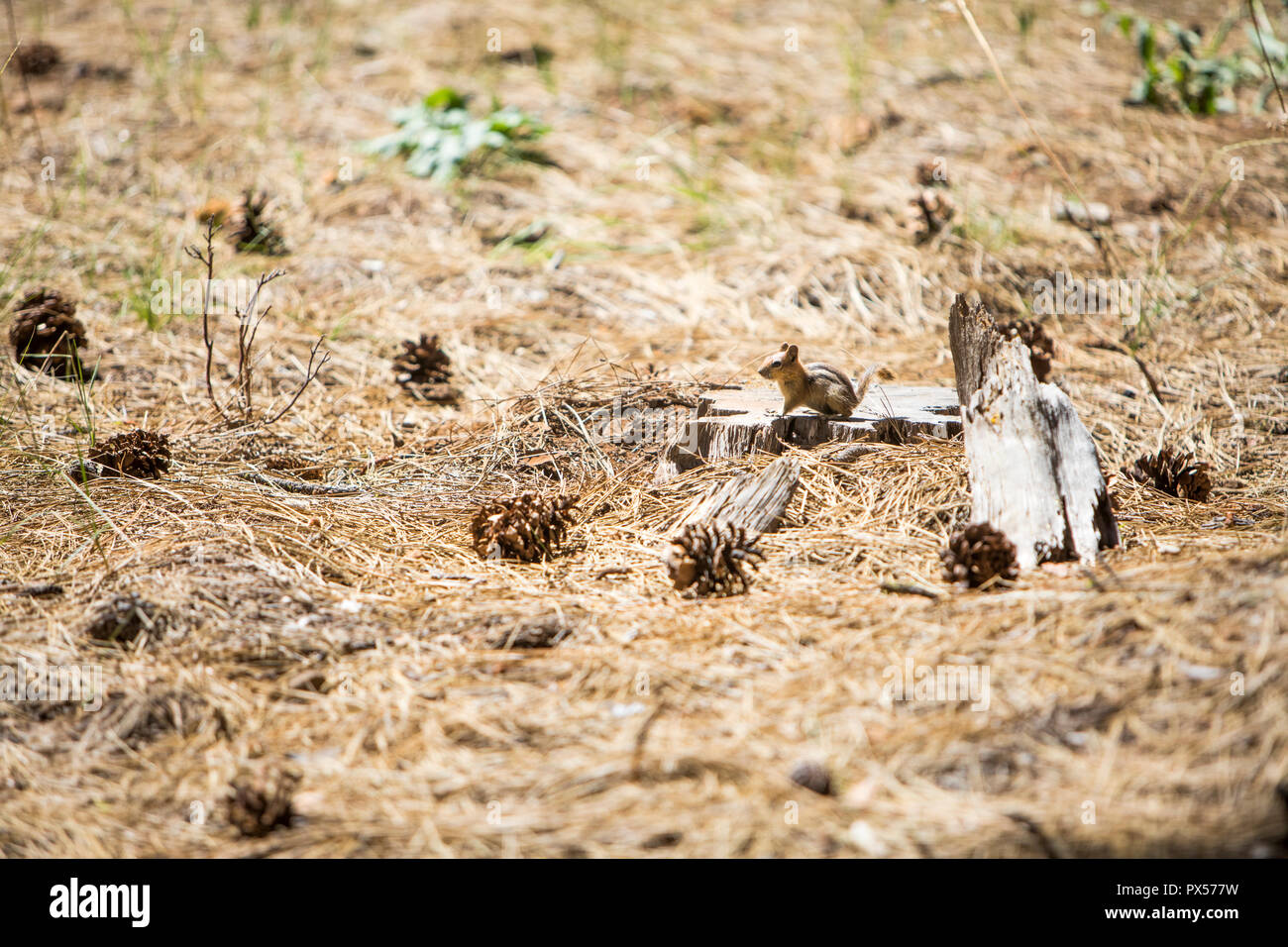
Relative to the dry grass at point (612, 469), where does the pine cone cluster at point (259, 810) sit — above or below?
below

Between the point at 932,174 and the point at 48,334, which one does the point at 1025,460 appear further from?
the point at 48,334

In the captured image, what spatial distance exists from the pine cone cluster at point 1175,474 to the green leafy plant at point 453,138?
10.9ft

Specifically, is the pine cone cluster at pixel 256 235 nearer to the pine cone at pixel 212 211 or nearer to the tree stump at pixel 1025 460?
the pine cone at pixel 212 211

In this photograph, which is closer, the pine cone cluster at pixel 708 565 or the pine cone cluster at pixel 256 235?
the pine cone cluster at pixel 708 565

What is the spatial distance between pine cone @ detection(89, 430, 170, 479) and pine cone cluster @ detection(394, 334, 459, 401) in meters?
0.90

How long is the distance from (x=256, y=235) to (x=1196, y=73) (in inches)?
194

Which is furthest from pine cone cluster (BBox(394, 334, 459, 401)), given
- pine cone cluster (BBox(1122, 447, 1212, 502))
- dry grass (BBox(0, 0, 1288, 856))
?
pine cone cluster (BBox(1122, 447, 1212, 502))

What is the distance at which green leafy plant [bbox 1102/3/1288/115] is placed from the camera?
186 inches

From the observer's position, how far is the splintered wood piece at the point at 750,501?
2.33m

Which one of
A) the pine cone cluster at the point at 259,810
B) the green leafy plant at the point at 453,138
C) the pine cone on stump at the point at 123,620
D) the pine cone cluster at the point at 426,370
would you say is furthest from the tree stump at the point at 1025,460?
the green leafy plant at the point at 453,138

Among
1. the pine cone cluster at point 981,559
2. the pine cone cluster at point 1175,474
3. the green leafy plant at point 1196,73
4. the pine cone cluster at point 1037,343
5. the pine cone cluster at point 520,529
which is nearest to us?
the pine cone cluster at point 981,559

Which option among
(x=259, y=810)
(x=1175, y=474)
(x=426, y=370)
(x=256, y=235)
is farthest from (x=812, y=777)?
(x=256, y=235)
